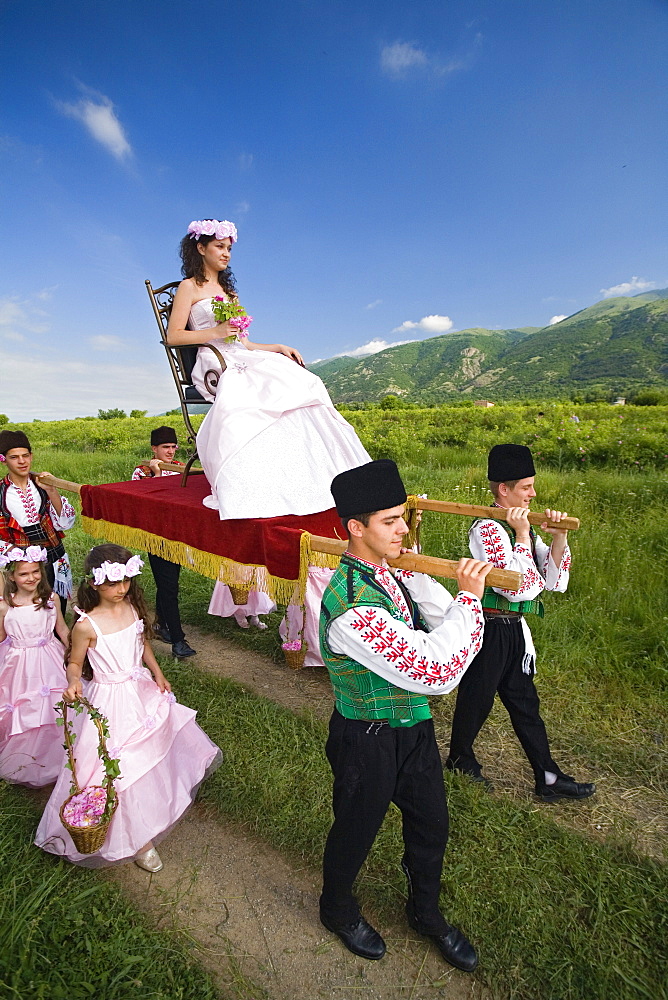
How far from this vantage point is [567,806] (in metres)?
3.29

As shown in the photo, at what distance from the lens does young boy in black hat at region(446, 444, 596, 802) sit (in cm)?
292

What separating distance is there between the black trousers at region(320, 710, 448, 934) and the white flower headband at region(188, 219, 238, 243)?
3300mm

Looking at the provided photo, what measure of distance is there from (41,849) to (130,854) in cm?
49

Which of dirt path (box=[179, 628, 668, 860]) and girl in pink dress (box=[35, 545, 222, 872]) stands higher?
girl in pink dress (box=[35, 545, 222, 872])

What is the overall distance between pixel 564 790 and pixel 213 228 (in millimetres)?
4314

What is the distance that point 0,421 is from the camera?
34188mm

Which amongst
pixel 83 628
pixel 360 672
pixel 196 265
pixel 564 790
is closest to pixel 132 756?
pixel 83 628

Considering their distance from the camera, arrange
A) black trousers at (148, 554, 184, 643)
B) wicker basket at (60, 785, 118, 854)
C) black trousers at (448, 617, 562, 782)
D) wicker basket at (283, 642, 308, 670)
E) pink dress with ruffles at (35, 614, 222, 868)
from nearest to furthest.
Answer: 1. wicker basket at (60, 785, 118, 854)
2. pink dress with ruffles at (35, 614, 222, 868)
3. black trousers at (448, 617, 562, 782)
4. wicker basket at (283, 642, 308, 670)
5. black trousers at (148, 554, 184, 643)

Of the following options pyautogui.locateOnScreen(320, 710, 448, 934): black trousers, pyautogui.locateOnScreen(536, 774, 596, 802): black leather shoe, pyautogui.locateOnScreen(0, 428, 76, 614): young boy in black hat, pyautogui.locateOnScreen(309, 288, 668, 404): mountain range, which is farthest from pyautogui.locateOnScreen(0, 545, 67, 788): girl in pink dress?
pyautogui.locateOnScreen(309, 288, 668, 404): mountain range

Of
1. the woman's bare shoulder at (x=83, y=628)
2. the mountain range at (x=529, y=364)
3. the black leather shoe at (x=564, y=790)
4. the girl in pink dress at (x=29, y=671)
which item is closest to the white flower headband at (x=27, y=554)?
the girl in pink dress at (x=29, y=671)

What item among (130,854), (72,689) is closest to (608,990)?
(130,854)

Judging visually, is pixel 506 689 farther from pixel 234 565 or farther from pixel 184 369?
pixel 184 369

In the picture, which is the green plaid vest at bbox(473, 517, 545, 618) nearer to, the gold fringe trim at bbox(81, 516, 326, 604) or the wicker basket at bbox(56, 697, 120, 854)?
the gold fringe trim at bbox(81, 516, 326, 604)

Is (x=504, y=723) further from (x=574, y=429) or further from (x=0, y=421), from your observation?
(x=0, y=421)
